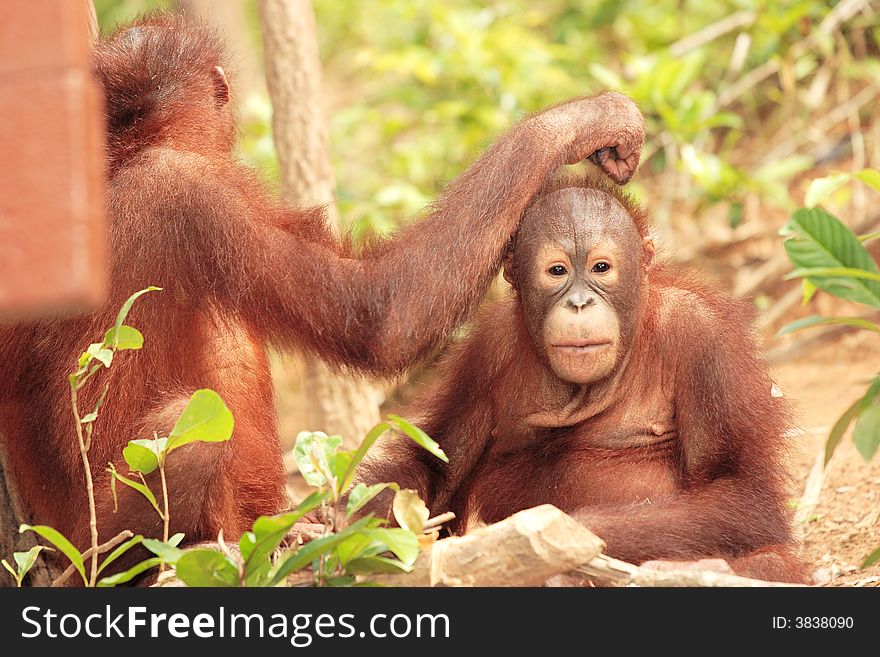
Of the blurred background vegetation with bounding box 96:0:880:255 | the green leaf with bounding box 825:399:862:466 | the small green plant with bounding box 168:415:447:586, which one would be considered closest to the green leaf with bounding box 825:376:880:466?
the green leaf with bounding box 825:399:862:466

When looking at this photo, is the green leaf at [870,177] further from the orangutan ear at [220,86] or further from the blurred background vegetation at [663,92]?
the blurred background vegetation at [663,92]

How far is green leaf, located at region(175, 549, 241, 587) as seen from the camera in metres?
2.88

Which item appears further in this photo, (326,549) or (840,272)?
(840,272)

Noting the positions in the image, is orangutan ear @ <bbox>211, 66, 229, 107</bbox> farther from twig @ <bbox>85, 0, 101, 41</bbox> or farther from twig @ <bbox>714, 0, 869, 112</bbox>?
twig @ <bbox>714, 0, 869, 112</bbox>

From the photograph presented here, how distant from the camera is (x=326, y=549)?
2900mm

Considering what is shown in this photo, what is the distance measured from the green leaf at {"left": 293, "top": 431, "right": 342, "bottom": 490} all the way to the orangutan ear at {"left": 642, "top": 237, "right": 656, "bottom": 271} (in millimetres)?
1351

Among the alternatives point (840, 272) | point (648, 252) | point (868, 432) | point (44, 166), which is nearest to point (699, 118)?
point (648, 252)

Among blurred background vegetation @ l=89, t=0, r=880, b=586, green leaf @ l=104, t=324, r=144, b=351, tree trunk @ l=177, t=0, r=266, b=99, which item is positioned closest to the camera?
green leaf @ l=104, t=324, r=144, b=351

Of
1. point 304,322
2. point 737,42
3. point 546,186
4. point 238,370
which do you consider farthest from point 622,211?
point 737,42

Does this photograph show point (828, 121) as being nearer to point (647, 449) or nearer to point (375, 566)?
point (647, 449)

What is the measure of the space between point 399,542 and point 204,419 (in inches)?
25.1

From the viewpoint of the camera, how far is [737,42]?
321 inches

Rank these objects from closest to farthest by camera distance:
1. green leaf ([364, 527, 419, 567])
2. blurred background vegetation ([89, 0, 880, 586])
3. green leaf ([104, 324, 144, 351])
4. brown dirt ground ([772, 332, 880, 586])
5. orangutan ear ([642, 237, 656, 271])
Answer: green leaf ([364, 527, 419, 567]), green leaf ([104, 324, 144, 351]), orangutan ear ([642, 237, 656, 271]), brown dirt ground ([772, 332, 880, 586]), blurred background vegetation ([89, 0, 880, 586])
